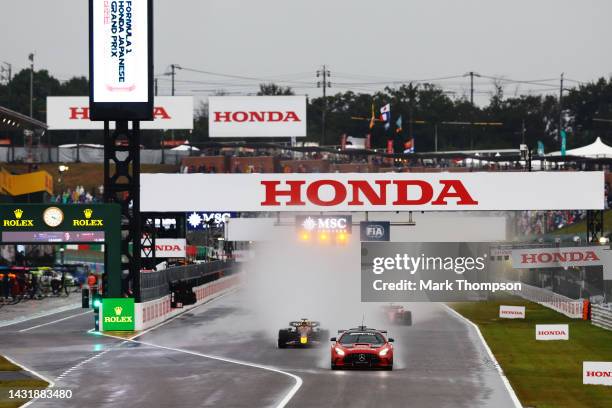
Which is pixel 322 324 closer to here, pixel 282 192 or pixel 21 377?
pixel 282 192

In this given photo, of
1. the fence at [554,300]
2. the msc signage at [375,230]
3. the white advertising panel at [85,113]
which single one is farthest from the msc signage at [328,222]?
the white advertising panel at [85,113]

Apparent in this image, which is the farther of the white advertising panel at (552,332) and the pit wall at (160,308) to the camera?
the pit wall at (160,308)

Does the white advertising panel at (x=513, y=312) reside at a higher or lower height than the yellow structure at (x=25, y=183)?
lower

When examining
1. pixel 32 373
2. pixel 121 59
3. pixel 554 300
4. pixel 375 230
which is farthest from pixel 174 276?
pixel 32 373

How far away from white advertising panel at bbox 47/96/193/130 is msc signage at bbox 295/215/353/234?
53942mm

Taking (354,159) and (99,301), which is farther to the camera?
(354,159)

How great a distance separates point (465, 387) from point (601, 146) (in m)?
88.3

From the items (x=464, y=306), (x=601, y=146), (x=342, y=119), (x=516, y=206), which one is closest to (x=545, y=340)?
(x=516, y=206)

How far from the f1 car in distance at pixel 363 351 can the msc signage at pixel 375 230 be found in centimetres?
1208

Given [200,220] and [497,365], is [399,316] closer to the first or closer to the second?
[497,365]

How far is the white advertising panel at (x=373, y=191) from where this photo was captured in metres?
44.6

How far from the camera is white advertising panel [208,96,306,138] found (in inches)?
3686

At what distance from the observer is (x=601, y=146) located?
115 m

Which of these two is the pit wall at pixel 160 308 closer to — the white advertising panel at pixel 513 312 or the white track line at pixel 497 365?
the white track line at pixel 497 365
